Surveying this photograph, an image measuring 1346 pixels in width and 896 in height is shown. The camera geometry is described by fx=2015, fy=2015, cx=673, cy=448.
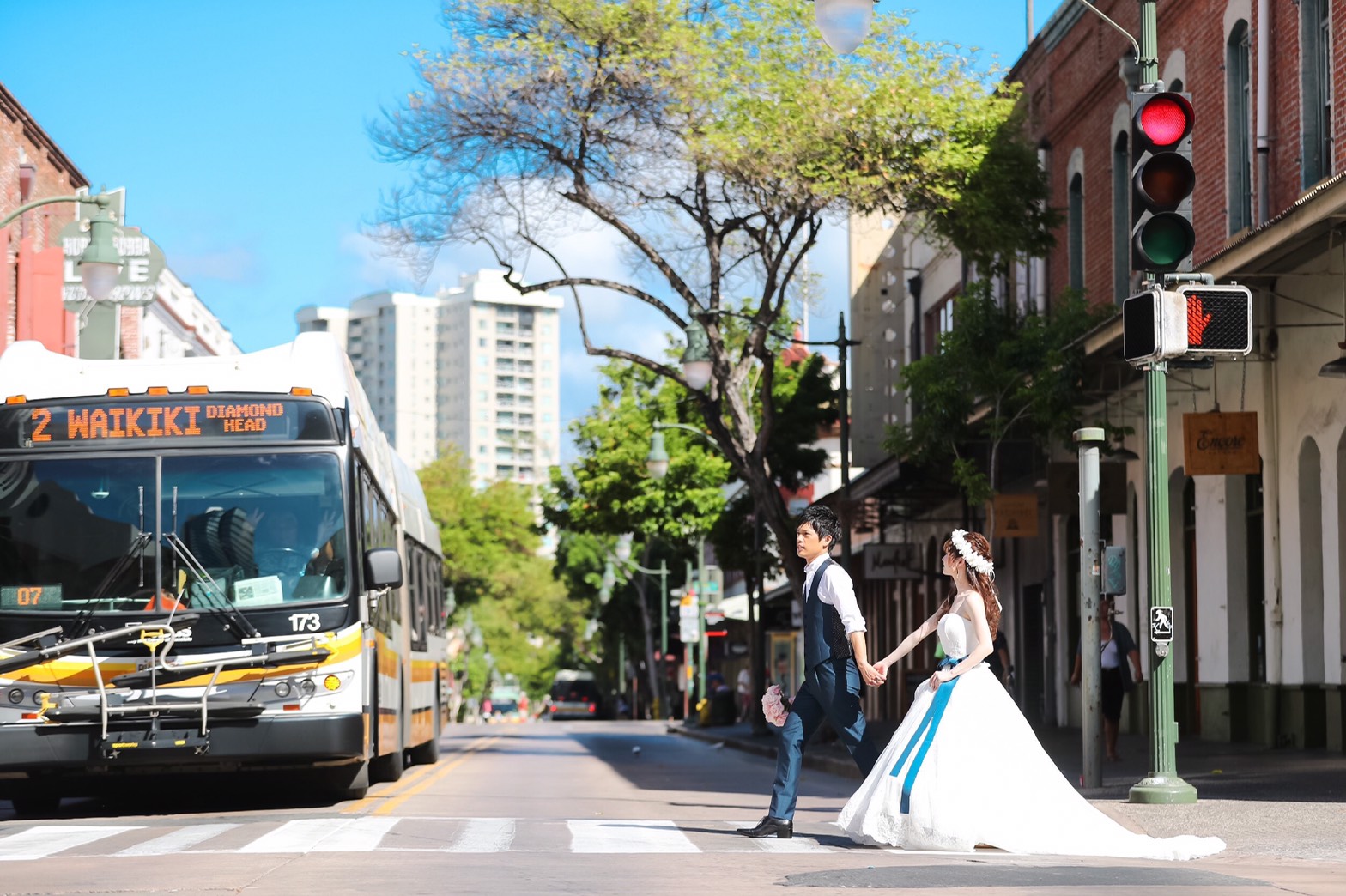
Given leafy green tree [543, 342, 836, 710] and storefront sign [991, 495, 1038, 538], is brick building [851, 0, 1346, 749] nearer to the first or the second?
storefront sign [991, 495, 1038, 538]

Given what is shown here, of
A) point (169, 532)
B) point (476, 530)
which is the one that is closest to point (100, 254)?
point (169, 532)

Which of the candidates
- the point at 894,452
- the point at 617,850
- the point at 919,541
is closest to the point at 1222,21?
the point at 894,452

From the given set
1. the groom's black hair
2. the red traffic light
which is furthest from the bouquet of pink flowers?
the red traffic light

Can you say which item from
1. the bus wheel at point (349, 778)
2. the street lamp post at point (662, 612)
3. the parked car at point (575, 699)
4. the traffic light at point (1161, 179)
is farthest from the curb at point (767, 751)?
the parked car at point (575, 699)

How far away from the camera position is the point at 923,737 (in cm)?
1110

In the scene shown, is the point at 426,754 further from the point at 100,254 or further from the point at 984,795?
the point at 984,795

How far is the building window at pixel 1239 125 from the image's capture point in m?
22.7

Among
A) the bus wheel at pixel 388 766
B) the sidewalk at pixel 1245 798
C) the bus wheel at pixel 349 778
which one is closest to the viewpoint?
the sidewalk at pixel 1245 798

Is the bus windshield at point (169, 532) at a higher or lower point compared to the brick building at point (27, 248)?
lower

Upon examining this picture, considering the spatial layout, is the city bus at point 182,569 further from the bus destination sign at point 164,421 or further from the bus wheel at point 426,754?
the bus wheel at point 426,754

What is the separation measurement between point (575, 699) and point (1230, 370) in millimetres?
67069

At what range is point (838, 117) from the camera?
2530cm

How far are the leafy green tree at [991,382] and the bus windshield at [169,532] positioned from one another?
12010 mm

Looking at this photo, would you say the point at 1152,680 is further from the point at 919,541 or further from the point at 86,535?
the point at 919,541
